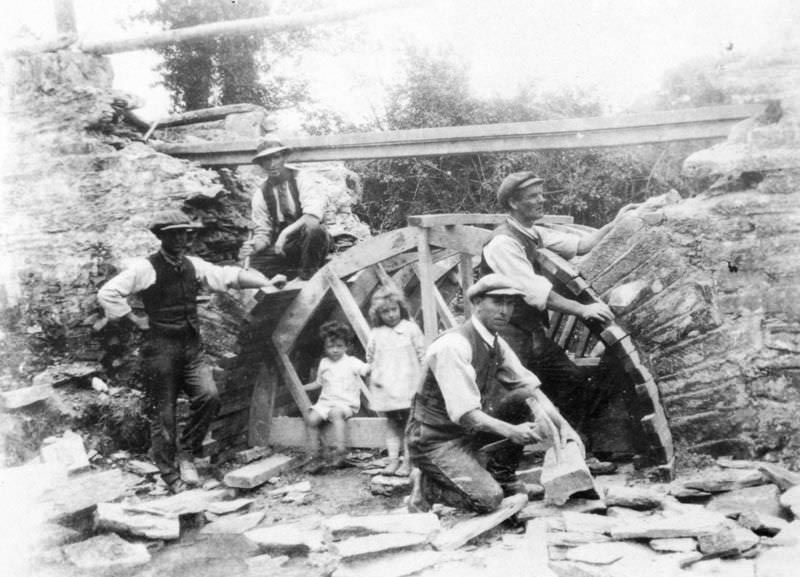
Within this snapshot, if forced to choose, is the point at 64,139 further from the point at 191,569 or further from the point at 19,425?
the point at 191,569

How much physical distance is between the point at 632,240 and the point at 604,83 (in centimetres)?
1230

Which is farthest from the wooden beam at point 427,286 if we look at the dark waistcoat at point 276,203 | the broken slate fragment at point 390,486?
the dark waistcoat at point 276,203

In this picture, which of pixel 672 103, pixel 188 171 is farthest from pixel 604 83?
pixel 188 171

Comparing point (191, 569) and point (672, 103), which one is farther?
point (672, 103)

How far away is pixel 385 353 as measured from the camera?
18.7 feet

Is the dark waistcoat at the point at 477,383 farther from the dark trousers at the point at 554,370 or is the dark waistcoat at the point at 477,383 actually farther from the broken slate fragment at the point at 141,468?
the broken slate fragment at the point at 141,468

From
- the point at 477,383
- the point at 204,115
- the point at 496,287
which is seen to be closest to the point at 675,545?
the point at 477,383

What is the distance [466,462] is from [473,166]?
12362 millimetres

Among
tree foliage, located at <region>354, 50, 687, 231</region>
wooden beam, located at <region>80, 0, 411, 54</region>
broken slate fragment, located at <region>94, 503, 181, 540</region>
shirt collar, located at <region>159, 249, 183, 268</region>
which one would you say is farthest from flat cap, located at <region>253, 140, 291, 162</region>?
tree foliage, located at <region>354, 50, 687, 231</region>

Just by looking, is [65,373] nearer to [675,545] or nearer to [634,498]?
[634,498]

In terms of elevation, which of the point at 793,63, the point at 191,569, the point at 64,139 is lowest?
the point at 191,569

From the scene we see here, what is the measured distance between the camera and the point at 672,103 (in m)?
14.8

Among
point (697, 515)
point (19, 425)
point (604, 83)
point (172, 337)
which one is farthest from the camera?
point (604, 83)

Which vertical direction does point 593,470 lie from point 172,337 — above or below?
below
